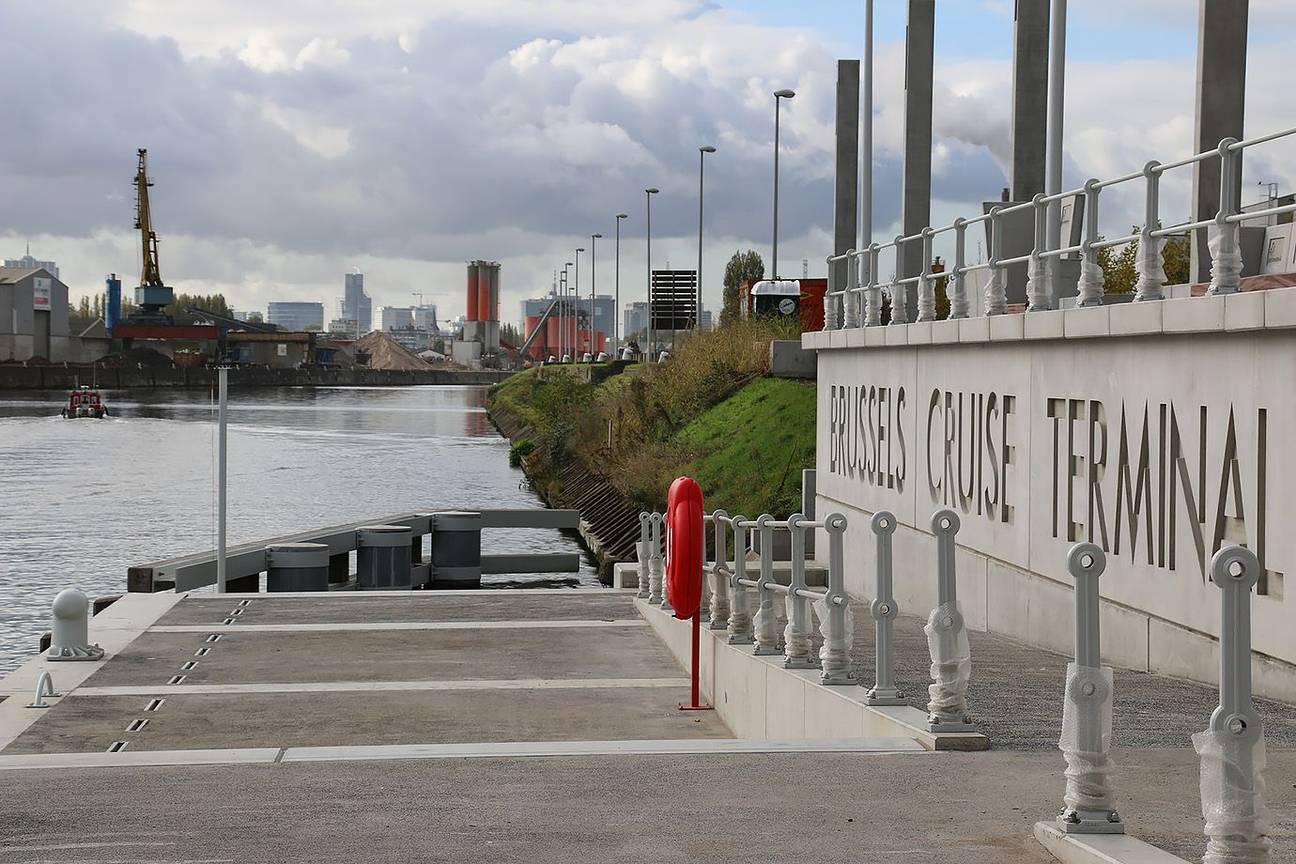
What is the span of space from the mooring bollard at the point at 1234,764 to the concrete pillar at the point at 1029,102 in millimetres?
15595

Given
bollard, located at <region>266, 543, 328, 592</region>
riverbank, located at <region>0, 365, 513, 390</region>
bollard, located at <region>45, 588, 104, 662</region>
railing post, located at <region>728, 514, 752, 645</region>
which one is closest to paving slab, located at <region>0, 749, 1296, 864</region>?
railing post, located at <region>728, 514, 752, 645</region>

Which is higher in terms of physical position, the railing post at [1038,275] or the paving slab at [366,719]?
the railing post at [1038,275]

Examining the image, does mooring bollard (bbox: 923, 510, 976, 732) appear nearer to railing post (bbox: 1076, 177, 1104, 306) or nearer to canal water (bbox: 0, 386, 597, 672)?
railing post (bbox: 1076, 177, 1104, 306)

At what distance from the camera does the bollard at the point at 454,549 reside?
31.0 metres

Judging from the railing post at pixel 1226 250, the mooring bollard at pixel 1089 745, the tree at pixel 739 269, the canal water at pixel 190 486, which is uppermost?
the tree at pixel 739 269

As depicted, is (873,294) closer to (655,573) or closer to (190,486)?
(655,573)

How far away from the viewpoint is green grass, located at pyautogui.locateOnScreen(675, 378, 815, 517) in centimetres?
3266

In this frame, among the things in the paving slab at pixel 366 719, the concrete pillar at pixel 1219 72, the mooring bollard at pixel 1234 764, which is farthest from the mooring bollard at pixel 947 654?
the concrete pillar at pixel 1219 72

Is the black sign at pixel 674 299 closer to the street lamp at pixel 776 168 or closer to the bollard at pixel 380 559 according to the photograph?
the street lamp at pixel 776 168

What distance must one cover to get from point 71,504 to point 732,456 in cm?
2282

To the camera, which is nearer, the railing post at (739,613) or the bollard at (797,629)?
the bollard at (797,629)

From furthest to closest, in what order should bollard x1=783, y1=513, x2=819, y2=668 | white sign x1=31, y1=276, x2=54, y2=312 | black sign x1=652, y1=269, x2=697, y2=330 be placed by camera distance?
white sign x1=31, y1=276, x2=54, y2=312 → black sign x1=652, y1=269, x2=697, y2=330 → bollard x1=783, y1=513, x2=819, y2=668

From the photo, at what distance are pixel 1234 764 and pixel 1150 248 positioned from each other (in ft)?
25.6

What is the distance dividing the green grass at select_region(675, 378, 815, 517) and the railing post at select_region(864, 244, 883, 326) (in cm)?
947
